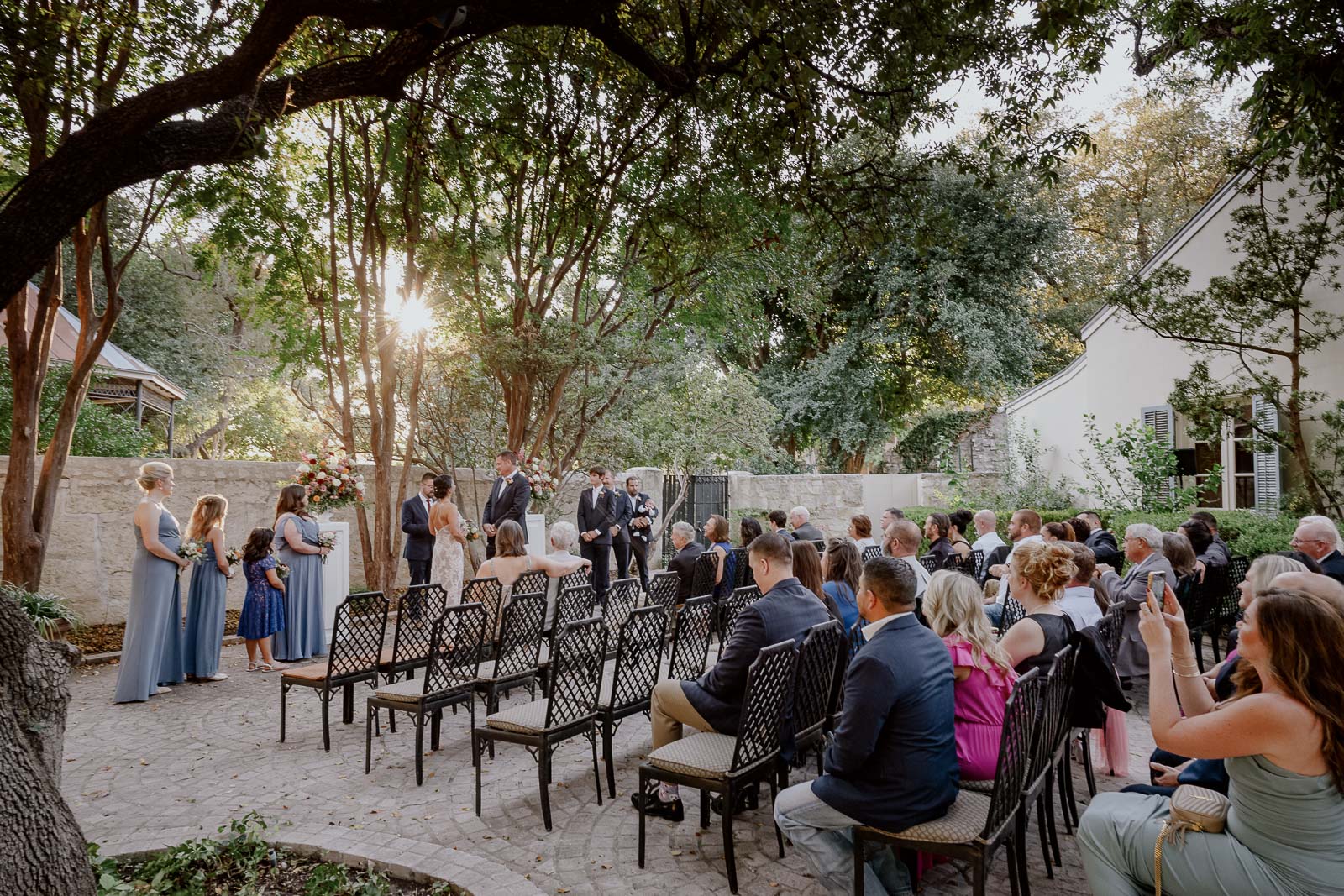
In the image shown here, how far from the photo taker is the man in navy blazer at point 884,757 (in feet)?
9.59

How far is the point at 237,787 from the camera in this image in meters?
4.79

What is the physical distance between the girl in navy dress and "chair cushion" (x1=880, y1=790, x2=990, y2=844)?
22.1 feet

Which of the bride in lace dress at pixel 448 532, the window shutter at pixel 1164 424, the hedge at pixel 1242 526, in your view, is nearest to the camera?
the bride in lace dress at pixel 448 532

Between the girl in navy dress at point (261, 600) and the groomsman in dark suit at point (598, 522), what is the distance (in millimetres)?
4098

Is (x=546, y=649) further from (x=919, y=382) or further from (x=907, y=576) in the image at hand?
(x=919, y=382)

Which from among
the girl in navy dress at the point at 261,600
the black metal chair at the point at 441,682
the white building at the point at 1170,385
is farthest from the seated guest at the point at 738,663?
the white building at the point at 1170,385

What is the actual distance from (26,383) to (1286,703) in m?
9.83

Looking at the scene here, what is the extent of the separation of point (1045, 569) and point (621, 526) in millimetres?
8350

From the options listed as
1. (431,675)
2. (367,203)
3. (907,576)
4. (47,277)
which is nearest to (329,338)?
(367,203)

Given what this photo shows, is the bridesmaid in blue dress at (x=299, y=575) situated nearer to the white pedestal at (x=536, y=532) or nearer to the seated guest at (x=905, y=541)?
the white pedestal at (x=536, y=532)

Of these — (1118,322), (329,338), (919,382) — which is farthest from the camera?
(919,382)

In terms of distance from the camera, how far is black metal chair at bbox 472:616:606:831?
163 inches

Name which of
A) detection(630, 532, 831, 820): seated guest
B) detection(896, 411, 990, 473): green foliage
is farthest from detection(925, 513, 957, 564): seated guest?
detection(896, 411, 990, 473): green foliage

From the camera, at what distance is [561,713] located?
4.30 meters
